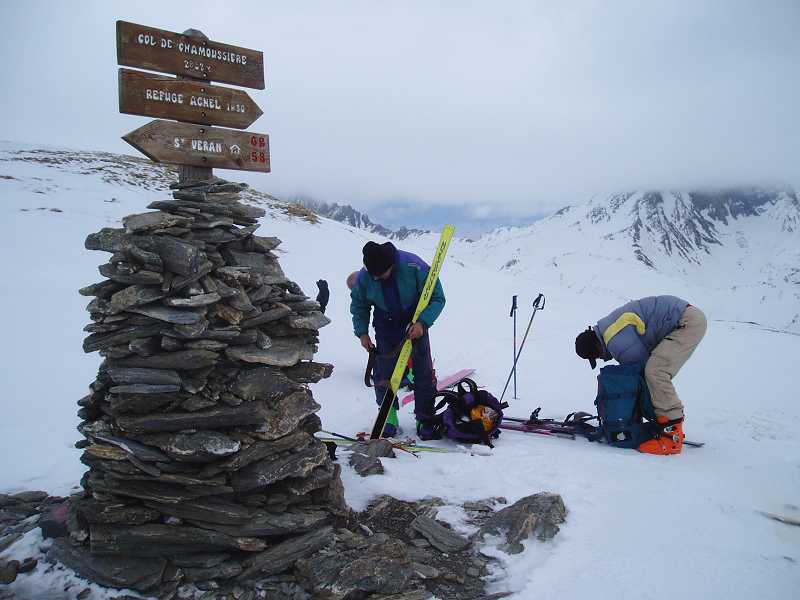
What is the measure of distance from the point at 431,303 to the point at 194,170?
138 inches

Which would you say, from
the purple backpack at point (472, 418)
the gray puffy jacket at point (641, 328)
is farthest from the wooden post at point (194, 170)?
the gray puffy jacket at point (641, 328)

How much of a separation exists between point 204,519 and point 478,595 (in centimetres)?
→ 228

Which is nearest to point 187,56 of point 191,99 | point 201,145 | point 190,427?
point 191,99

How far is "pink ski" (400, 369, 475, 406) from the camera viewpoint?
923cm

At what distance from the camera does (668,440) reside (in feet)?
20.8

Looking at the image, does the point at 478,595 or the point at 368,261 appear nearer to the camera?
the point at 478,595

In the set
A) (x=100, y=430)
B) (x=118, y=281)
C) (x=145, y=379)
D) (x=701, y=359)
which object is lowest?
(x=701, y=359)

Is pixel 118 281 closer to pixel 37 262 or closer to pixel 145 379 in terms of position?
pixel 145 379

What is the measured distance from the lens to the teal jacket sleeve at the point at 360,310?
7.03m

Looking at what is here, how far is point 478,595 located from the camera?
3547 mm

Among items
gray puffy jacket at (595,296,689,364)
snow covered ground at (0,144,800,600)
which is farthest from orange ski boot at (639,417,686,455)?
gray puffy jacket at (595,296,689,364)

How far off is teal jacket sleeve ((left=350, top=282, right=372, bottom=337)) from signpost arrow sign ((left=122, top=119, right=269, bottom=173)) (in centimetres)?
245

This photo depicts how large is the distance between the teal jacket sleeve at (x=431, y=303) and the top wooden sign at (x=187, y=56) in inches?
126

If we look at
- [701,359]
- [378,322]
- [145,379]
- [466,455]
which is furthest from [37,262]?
[701,359]
